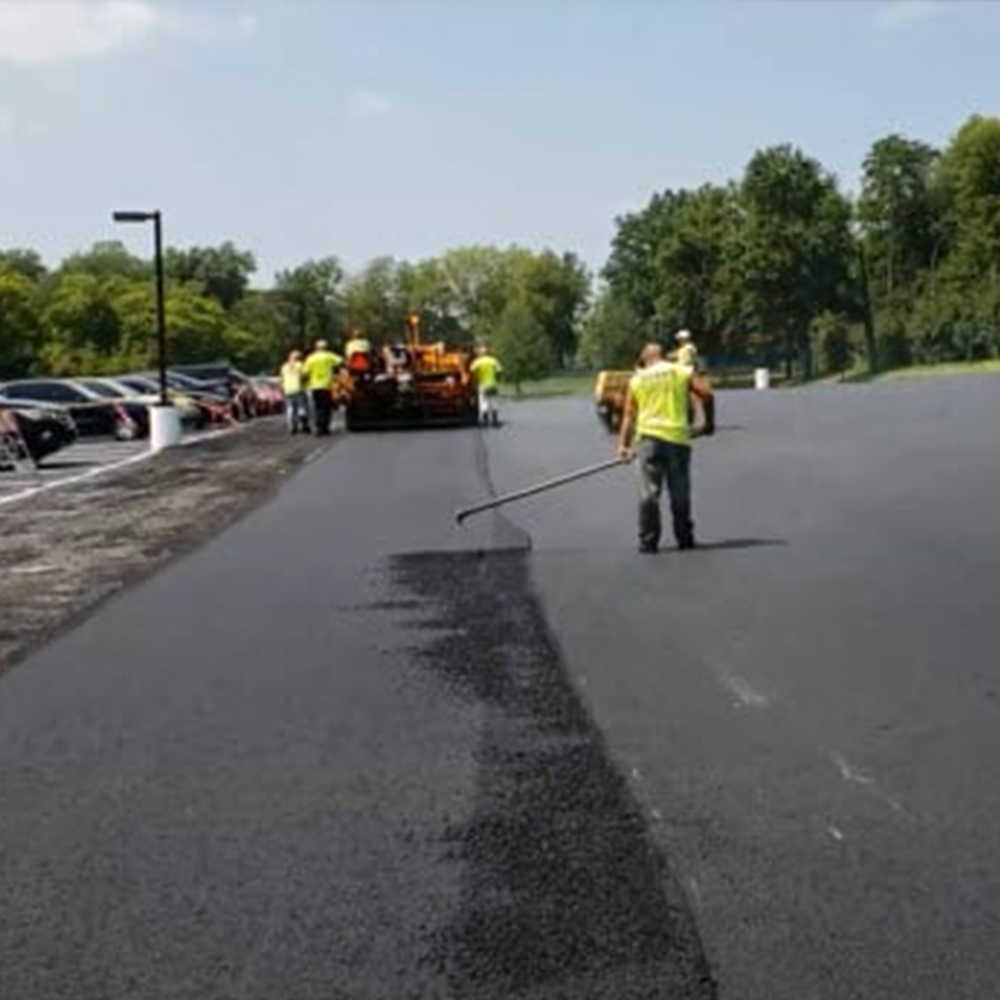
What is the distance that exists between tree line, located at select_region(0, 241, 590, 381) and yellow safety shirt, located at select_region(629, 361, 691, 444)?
6372 centimetres

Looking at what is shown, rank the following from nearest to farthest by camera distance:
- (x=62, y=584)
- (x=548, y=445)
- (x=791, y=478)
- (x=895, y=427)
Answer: (x=62, y=584) < (x=791, y=478) < (x=548, y=445) < (x=895, y=427)

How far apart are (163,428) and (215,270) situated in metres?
117

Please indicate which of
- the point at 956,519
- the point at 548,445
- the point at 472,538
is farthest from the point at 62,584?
the point at 548,445

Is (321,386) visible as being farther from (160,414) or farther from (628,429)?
(628,429)

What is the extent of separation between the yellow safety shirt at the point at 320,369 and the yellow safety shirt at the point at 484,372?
3455 millimetres

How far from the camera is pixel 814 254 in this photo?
12719 centimetres

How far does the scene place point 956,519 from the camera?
1598 cm

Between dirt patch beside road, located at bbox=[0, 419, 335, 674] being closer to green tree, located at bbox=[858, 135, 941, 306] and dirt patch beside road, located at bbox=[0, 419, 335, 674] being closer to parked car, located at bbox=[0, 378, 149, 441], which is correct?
parked car, located at bbox=[0, 378, 149, 441]

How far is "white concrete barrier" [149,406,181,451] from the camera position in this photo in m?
34.6

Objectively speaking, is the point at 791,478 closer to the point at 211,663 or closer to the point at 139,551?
the point at 139,551

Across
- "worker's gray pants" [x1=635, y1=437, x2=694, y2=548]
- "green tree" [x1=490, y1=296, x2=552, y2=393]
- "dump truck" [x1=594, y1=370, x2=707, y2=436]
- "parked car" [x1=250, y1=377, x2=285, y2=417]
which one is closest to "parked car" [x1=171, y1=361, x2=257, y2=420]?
"parked car" [x1=250, y1=377, x2=285, y2=417]

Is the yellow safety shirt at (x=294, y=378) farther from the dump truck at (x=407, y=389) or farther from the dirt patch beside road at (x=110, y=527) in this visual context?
the dirt patch beside road at (x=110, y=527)

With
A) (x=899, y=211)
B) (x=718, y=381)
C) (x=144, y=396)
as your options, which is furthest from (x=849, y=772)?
(x=899, y=211)

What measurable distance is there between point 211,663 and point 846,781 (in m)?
4.07
